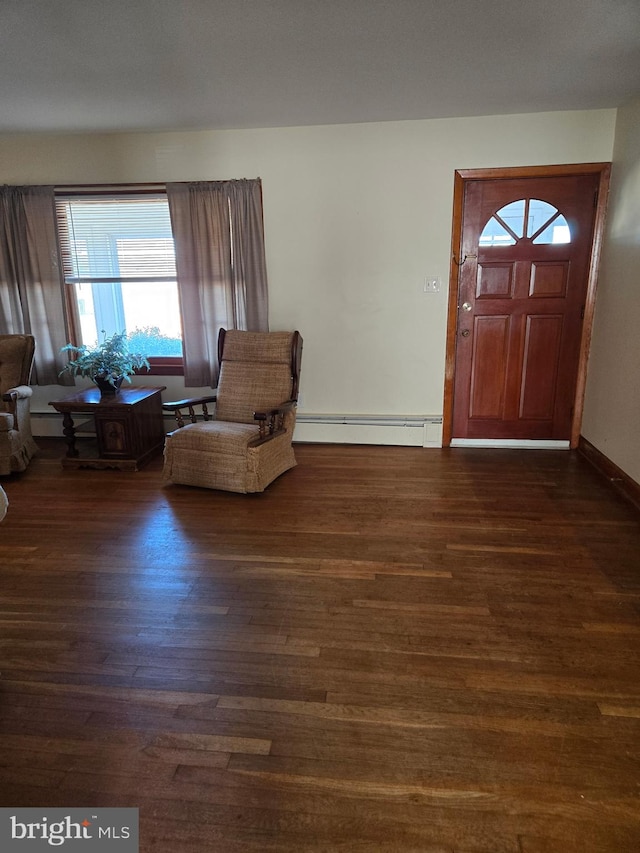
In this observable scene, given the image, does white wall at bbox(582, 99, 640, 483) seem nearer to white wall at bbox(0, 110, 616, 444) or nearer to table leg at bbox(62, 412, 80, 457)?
→ white wall at bbox(0, 110, 616, 444)

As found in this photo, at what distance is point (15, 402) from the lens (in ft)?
12.3

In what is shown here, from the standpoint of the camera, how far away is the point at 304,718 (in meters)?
1.66

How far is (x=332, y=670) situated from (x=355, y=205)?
11.0 ft

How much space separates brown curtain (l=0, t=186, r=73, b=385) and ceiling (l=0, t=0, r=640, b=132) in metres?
0.66

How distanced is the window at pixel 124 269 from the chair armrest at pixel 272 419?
4.27 feet

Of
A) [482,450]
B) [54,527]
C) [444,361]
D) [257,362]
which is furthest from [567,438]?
[54,527]

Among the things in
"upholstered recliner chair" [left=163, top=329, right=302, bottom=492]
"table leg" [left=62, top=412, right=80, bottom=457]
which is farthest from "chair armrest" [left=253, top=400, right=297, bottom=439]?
"table leg" [left=62, top=412, right=80, bottom=457]

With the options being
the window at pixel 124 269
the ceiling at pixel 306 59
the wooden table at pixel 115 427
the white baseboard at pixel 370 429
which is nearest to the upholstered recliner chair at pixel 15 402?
the wooden table at pixel 115 427

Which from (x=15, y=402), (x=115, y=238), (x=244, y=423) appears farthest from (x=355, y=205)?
(x=15, y=402)

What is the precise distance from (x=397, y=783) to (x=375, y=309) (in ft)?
11.0

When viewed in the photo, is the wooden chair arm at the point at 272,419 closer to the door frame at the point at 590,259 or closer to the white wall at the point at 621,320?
the door frame at the point at 590,259

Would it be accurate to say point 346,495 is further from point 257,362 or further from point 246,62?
point 246,62

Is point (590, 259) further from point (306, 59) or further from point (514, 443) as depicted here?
point (306, 59)

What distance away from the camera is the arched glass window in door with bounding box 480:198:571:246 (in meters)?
3.82
